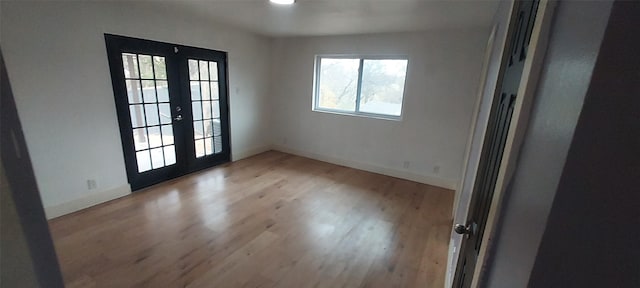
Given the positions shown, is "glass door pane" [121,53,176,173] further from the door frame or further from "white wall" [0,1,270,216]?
the door frame

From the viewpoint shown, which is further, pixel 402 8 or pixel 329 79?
pixel 329 79

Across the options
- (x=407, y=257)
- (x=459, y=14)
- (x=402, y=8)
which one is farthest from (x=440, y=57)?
(x=407, y=257)

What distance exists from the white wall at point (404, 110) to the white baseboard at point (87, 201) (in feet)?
9.27

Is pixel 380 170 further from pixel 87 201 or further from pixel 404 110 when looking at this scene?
pixel 87 201

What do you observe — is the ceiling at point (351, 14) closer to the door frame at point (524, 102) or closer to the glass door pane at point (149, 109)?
the glass door pane at point (149, 109)

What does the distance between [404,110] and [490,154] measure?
2.93m

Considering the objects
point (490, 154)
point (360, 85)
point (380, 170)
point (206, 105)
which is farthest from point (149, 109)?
point (490, 154)

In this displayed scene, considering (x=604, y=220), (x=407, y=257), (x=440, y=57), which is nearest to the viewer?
(x=604, y=220)

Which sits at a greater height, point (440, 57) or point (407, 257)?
point (440, 57)

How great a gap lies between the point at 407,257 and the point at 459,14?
249 cm

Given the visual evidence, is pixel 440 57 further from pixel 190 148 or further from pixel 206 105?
pixel 190 148

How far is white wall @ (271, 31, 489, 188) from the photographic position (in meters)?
3.42

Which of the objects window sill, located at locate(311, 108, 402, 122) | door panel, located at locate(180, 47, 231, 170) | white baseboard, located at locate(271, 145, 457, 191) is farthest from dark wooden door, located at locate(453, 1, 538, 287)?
door panel, located at locate(180, 47, 231, 170)

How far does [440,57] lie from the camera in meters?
3.48
